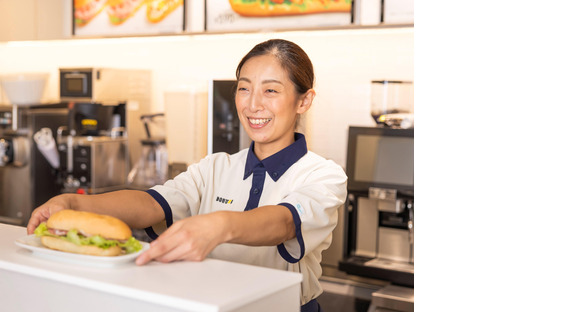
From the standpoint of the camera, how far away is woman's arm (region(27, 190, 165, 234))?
151cm

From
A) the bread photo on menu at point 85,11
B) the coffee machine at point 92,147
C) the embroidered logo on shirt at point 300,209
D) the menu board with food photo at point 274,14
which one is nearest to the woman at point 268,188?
the embroidered logo on shirt at point 300,209

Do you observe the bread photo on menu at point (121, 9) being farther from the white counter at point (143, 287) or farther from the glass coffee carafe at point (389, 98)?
the white counter at point (143, 287)

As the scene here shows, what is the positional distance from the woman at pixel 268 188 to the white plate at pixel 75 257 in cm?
21

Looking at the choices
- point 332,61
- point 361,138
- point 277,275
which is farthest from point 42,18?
point 277,275

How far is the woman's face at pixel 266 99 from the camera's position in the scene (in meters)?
1.71

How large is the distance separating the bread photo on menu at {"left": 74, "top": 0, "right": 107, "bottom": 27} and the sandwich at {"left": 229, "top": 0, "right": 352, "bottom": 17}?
109 cm

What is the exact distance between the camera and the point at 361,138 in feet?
10.7

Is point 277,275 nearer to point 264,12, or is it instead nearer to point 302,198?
point 302,198

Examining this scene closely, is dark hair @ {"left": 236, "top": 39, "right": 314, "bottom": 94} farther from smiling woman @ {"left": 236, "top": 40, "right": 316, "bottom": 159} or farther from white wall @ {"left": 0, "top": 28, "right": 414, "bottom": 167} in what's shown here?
white wall @ {"left": 0, "top": 28, "right": 414, "bottom": 167}

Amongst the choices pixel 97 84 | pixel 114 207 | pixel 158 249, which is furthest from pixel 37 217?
pixel 97 84

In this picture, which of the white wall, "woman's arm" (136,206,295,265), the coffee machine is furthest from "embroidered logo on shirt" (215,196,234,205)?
the coffee machine

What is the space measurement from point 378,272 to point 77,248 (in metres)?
2.05

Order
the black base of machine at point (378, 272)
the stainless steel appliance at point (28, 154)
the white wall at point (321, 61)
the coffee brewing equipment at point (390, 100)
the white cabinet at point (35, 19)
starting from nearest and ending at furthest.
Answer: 1. the black base of machine at point (378, 272)
2. the coffee brewing equipment at point (390, 100)
3. the white wall at point (321, 61)
4. the stainless steel appliance at point (28, 154)
5. the white cabinet at point (35, 19)

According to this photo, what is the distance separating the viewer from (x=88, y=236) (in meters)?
1.27
